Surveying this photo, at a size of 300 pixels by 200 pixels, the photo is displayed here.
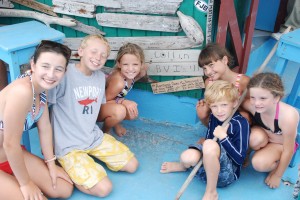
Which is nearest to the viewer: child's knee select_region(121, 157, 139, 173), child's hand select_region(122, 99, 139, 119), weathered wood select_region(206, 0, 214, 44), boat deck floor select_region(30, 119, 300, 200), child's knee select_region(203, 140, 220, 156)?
child's knee select_region(203, 140, 220, 156)

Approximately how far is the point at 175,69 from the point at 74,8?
3.42ft

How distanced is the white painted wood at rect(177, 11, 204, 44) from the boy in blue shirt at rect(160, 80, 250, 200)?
1.78 feet

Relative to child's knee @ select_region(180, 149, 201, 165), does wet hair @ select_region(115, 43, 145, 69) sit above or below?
above

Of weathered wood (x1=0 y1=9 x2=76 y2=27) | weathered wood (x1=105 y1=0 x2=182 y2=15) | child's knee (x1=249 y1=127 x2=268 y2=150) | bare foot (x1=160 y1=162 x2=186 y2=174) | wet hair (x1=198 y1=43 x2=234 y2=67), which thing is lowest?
bare foot (x1=160 y1=162 x2=186 y2=174)

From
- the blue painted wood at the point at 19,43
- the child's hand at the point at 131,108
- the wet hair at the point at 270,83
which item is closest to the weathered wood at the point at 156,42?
the child's hand at the point at 131,108

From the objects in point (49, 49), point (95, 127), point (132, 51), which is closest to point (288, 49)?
point (132, 51)

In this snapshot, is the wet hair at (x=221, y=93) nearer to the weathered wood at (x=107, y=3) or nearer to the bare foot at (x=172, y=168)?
the bare foot at (x=172, y=168)

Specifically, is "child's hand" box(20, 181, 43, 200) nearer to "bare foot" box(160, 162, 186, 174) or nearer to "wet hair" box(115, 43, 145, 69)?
"bare foot" box(160, 162, 186, 174)

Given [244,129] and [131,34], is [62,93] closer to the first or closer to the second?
[131,34]

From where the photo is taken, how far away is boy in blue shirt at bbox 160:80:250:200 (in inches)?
92.6

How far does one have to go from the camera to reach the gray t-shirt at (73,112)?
2541 mm

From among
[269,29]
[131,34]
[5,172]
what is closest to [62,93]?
[5,172]

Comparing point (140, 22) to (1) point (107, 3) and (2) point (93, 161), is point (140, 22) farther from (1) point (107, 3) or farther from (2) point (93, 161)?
(2) point (93, 161)

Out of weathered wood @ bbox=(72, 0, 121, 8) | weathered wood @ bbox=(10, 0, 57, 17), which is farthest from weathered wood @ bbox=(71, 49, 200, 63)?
weathered wood @ bbox=(10, 0, 57, 17)
